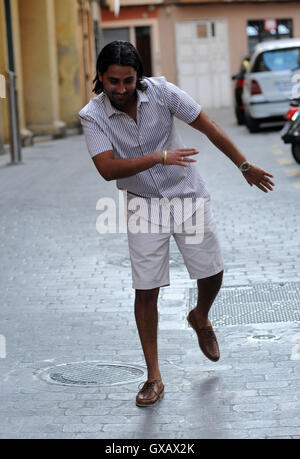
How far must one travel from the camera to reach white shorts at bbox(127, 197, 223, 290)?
5.08m

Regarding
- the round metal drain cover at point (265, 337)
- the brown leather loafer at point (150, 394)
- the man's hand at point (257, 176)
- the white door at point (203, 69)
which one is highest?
the man's hand at point (257, 176)

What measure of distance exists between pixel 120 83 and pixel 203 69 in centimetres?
3964

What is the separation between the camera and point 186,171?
16.7ft

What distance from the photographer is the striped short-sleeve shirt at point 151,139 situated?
190 inches

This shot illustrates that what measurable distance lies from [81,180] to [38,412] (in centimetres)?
1049

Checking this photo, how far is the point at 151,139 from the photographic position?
491 centimetres

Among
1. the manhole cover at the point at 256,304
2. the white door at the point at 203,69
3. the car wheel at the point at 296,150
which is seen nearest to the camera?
the manhole cover at the point at 256,304

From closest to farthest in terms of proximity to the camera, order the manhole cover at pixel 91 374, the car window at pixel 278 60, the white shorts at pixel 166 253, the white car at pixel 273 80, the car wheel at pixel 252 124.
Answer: the white shorts at pixel 166 253
the manhole cover at pixel 91 374
the white car at pixel 273 80
the car window at pixel 278 60
the car wheel at pixel 252 124

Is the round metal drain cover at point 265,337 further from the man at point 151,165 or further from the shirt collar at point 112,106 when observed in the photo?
the shirt collar at point 112,106

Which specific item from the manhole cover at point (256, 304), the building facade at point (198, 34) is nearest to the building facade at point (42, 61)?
the building facade at point (198, 34)

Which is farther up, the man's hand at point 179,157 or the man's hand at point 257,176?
the man's hand at point 179,157

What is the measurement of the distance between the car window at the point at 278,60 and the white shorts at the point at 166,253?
645 inches

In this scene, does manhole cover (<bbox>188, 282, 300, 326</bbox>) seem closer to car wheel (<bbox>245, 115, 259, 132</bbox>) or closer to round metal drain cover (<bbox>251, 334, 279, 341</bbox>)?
round metal drain cover (<bbox>251, 334, 279, 341</bbox>)
